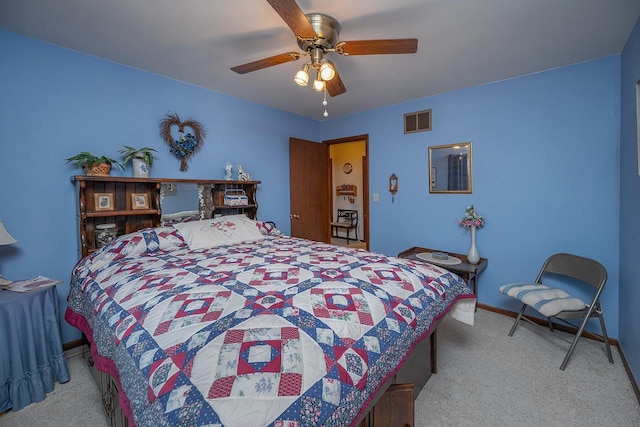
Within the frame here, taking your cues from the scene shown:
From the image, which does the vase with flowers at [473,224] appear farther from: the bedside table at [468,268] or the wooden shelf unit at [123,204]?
the wooden shelf unit at [123,204]

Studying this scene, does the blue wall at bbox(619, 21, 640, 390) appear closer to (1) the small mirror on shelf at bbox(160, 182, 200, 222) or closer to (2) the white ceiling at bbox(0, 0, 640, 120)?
(2) the white ceiling at bbox(0, 0, 640, 120)

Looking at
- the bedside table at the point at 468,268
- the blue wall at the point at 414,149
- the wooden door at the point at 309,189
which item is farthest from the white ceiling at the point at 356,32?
the bedside table at the point at 468,268

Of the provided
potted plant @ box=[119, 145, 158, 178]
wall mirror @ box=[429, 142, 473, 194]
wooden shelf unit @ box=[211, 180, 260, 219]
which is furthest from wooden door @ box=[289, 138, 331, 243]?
potted plant @ box=[119, 145, 158, 178]

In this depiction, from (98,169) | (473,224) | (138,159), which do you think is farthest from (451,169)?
(98,169)

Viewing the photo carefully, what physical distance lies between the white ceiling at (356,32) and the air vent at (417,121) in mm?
578

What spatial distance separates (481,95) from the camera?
9.69 feet

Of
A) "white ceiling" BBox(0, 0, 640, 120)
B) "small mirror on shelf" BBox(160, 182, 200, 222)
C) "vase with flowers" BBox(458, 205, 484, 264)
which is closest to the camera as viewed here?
"white ceiling" BBox(0, 0, 640, 120)

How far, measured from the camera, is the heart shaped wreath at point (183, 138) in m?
2.76

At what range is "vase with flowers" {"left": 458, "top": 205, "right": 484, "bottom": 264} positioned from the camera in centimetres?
289

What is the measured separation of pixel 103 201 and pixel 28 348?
3.75ft

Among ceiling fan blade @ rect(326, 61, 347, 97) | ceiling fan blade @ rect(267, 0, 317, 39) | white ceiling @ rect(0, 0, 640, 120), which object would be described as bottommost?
ceiling fan blade @ rect(326, 61, 347, 97)

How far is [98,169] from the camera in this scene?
2.21m

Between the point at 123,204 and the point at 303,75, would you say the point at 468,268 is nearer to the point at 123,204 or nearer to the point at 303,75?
the point at 303,75

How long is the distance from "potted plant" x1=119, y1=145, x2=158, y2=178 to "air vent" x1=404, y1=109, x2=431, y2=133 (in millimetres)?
2927
